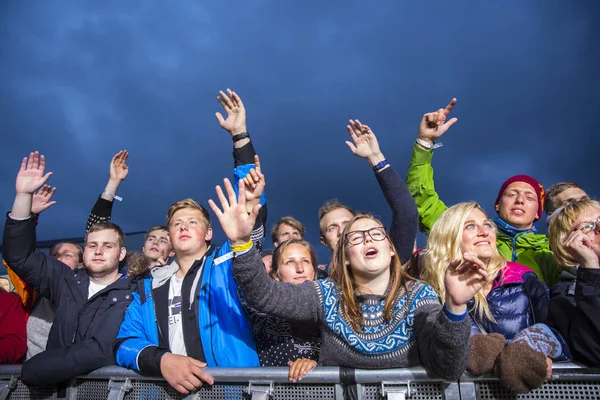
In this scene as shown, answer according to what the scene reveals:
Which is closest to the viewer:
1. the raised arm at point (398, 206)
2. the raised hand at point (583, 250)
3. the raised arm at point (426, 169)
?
the raised hand at point (583, 250)

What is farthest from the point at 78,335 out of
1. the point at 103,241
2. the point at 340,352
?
the point at 340,352

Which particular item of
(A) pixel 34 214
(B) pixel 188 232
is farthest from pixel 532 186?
(A) pixel 34 214

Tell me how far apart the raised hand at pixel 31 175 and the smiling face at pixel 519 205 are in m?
4.69

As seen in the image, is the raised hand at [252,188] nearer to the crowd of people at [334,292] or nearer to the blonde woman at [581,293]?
the crowd of people at [334,292]

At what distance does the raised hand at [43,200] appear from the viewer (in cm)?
464

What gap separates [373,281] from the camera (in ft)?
9.39

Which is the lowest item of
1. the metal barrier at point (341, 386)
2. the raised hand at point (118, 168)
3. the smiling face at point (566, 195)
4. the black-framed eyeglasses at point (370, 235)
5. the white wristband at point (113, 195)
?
the metal barrier at point (341, 386)

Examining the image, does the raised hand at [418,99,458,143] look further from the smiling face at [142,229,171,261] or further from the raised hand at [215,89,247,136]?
the smiling face at [142,229,171,261]

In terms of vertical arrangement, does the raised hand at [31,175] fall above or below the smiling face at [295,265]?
above

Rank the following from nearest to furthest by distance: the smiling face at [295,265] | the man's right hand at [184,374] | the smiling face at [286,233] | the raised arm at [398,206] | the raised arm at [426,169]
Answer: the man's right hand at [184,374], the raised arm at [398,206], the smiling face at [295,265], the raised arm at [426,169], the smiling face at [286,233]

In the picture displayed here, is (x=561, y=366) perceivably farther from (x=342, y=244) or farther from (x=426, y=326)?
(x=342, y=244)

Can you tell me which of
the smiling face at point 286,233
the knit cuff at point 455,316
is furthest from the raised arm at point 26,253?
the knit cuff at point 455,316

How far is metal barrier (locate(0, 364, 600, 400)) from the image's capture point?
220cm

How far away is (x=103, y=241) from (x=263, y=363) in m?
2.29
